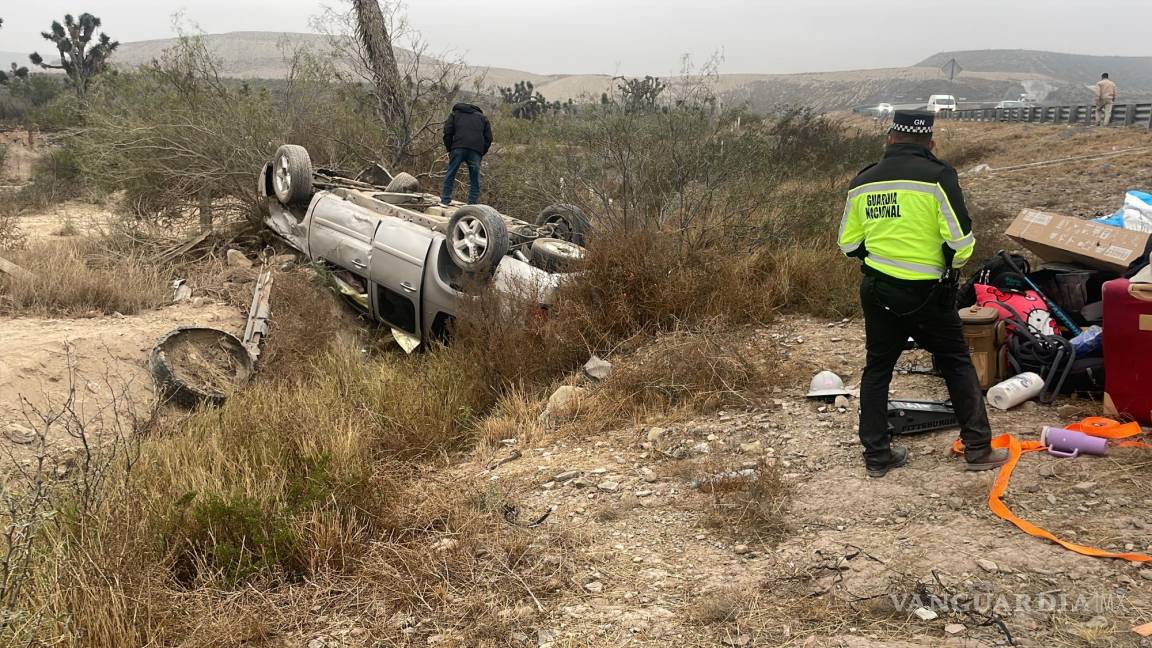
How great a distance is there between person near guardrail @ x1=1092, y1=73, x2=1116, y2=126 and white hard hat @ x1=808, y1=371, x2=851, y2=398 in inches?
823

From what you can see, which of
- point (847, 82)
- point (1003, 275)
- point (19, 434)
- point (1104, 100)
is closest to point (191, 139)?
point (19, 434)

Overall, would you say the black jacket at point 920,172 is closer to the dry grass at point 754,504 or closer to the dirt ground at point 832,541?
the dirt ground at point 832,541

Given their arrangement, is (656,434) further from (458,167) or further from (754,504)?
(458,167)

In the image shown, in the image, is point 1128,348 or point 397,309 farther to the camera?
point 397,309

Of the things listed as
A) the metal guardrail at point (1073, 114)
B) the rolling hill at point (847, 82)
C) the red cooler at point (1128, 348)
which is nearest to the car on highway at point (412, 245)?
the red cooler at point (1128, 348)

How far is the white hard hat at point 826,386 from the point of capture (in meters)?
5.25

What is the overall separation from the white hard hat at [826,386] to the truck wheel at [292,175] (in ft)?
19.3

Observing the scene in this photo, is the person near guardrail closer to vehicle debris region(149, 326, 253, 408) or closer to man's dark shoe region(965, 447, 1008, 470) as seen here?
man's dark shoe region(965, 447, 1008, 470)

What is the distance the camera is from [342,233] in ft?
26.3

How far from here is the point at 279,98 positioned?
14023 mm

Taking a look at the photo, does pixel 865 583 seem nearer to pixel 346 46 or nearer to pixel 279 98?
pixel 346 46

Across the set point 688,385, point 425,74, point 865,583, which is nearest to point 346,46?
point 425,74

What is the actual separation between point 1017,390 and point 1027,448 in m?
0.67

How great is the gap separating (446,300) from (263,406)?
2.11 metres
